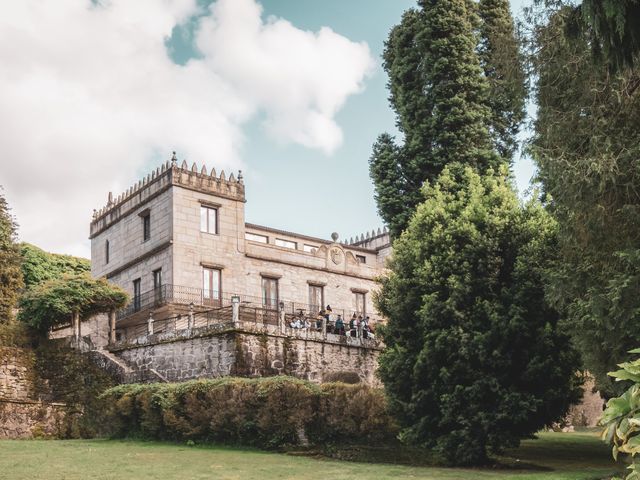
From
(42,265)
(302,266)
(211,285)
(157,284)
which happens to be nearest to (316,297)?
(302,266)

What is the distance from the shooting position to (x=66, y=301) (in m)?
32.6

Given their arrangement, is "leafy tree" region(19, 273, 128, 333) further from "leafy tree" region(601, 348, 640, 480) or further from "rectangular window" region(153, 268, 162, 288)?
"leafy tree" region(601, 348, 640, 480)

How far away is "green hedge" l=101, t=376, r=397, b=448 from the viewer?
22766 millimetres

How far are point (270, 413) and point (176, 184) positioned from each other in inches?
762

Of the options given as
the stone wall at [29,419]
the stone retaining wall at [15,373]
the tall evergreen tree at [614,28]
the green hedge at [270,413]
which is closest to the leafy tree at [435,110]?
the green hedge at [270,413]

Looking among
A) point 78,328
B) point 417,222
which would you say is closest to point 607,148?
point 417,222

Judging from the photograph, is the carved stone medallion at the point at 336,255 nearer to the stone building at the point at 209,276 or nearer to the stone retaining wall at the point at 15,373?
the stone building at the point at 209,276

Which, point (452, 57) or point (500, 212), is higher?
point (452, 57)

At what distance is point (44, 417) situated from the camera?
26.5 meters

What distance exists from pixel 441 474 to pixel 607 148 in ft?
26.4

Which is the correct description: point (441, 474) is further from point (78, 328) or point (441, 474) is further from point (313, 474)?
point (78, 328)

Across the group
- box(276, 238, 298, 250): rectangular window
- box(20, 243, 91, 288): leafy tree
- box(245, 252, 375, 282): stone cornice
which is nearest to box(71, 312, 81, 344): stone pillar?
box(245, 252, 375, 282): stone cornice

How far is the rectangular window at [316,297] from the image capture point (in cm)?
4334

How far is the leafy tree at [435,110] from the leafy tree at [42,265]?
91.7ft
